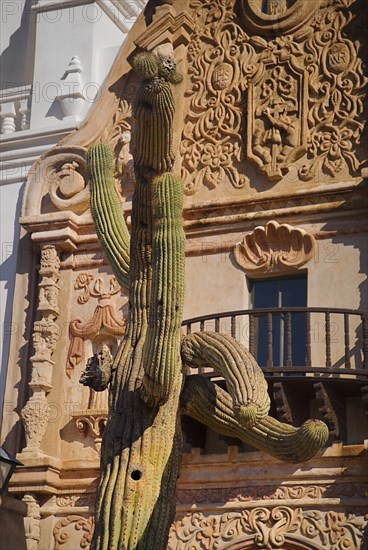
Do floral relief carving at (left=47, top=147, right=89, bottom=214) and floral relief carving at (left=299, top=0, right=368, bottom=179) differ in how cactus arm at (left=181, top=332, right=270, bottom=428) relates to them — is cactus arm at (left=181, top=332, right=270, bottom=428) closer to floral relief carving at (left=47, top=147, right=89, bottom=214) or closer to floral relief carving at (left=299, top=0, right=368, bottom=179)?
floral relief carving at (left=299, top=0, right=368, bottom=179)

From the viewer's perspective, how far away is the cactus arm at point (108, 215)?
326 inches

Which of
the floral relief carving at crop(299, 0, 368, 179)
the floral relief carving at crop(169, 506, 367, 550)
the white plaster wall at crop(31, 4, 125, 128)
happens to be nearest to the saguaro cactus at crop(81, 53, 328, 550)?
the floral relief carving at crop(169, 506, 367, 550)

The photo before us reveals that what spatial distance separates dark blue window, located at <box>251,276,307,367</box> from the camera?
12.5 m

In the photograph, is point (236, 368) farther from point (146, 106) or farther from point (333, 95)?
point (333, 95)

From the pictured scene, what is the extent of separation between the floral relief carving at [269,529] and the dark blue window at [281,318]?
1585mm

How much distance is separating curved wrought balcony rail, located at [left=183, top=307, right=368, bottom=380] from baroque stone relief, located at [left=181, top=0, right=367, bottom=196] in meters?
1.61

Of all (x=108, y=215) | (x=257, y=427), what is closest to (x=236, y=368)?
(x=257, y=427)

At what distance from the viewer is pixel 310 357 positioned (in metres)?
12.0

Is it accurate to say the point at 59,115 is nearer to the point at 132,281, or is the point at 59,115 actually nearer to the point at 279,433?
the point at 132,281

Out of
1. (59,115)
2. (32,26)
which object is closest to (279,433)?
(59,115)

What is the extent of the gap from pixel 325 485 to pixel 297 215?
296 centimetres

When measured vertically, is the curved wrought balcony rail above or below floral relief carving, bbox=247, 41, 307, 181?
below

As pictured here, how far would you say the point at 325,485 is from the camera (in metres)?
11.7

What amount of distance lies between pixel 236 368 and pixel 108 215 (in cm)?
168
